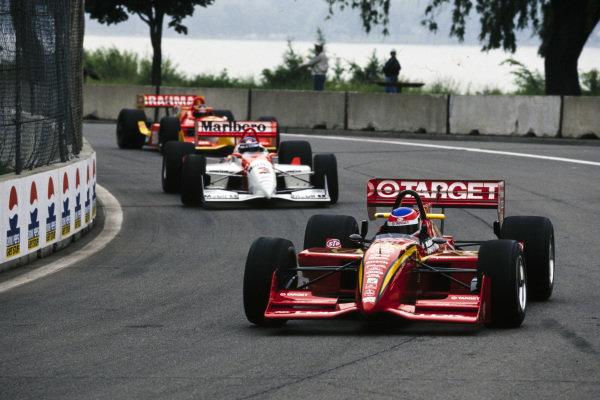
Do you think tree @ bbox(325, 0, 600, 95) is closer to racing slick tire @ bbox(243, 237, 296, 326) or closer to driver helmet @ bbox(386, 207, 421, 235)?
driver helmet @ bbox(386, 207, 421, 235)

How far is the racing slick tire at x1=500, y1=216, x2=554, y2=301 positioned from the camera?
33.2ft

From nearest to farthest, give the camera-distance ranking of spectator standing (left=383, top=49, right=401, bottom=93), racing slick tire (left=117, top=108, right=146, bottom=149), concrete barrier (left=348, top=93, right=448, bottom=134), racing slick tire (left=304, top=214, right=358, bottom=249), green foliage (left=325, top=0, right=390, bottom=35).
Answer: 1. racing slick tire (left=304, top=214, right=358, bottom=249)
2. racing slick tire (left=117, top=108, right=146, bottom=149)
3. concrete barrier (left=348, top=93, right=448, bottom=134)
4. spectator standing (left=383, top=49, right=401, bottom=93)
5. green foliage (left=325, top=0, right=390, bottom=35)

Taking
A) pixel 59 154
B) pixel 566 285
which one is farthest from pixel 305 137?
pixel 566 285

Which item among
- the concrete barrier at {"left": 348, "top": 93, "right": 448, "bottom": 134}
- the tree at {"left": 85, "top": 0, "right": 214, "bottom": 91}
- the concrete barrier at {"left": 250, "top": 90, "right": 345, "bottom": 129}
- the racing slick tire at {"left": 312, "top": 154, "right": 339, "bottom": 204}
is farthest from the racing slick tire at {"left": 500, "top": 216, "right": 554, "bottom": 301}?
the tree at {"left": 85, "top": 0, "right": 214, "bottom": 91}

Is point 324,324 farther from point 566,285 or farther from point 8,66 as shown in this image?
point 8,66

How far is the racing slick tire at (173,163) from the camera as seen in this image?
19516mm

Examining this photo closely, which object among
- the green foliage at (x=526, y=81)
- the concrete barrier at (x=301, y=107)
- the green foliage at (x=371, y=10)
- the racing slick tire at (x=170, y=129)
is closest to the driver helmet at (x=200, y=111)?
the racing slick tire at (x=170, y=129)

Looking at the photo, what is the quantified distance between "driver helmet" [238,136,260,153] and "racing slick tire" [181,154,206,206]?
Result: 1.08 metres

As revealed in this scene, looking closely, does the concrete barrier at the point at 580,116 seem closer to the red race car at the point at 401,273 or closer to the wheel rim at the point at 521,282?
the red race car at the point at 401,273

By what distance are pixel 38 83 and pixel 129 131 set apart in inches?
559

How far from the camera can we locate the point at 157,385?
23.5 feet

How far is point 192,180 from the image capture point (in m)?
17.9

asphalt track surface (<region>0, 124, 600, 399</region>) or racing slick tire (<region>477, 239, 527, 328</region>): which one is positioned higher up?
racing slick tire (<region>477, 239, 527, 328</region>)

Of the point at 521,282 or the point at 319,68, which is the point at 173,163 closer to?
the point at 521,282
